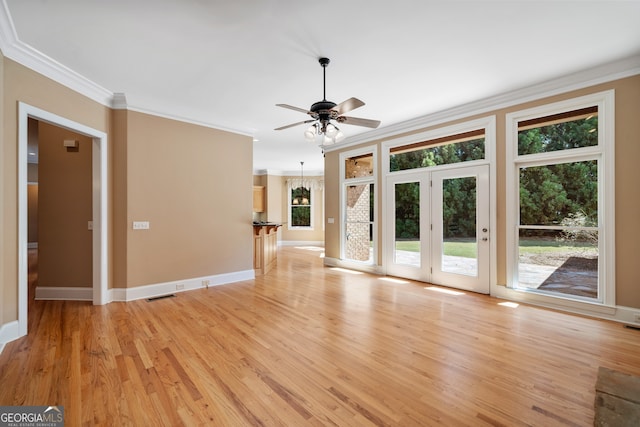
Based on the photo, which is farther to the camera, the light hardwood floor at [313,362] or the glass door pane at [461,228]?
the glass door pane at [461,228]

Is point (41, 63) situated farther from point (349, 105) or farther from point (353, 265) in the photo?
point (353, 265)

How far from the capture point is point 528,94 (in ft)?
12.9

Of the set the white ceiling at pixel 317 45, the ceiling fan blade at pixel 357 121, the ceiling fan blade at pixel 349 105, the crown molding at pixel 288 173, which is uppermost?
the white ceiling at pixel 317 45

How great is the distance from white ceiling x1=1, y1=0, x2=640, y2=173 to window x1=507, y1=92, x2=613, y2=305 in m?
0.58

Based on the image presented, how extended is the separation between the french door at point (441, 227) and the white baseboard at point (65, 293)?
16.3 ft

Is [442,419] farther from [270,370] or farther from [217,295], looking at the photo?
[217,295]

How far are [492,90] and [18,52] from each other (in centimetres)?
544

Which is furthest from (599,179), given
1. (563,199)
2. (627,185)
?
(563,199)

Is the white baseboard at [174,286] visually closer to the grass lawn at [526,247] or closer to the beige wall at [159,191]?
the beige wall at [159,191]

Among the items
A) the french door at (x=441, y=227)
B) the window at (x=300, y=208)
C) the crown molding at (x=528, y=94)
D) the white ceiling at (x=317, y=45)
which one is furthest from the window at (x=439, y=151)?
the window at (x=300, y=208)

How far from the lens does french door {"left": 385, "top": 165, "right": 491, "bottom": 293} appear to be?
4520 mm

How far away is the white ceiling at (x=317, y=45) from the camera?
2387mm

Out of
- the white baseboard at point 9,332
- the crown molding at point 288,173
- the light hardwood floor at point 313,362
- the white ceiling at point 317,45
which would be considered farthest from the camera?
the crown molding at point 288,173

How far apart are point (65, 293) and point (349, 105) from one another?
15.6ft
